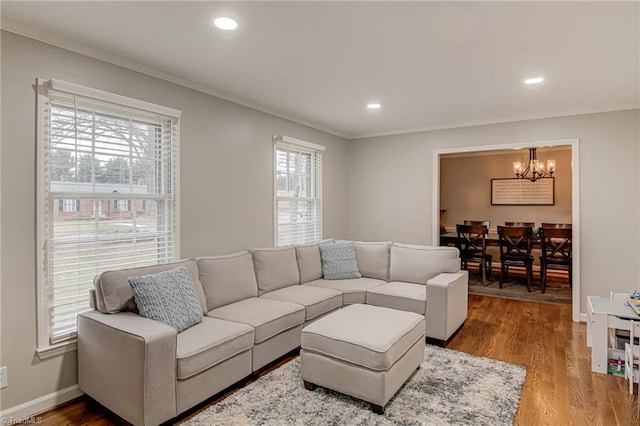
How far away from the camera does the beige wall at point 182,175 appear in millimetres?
2244

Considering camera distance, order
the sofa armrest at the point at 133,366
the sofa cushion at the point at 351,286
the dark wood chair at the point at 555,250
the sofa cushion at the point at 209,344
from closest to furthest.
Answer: the sofa armrest at the point at 133,366, the sofa cushion at the point at 209,344, the sofa cushion at the point at 351,286, the dark wood chair at the point at 555,250

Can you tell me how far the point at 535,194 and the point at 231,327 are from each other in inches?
271

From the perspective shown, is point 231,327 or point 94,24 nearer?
point 94,24

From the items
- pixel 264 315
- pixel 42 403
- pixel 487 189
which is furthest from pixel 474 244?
pixel 42 403

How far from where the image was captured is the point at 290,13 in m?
2.12

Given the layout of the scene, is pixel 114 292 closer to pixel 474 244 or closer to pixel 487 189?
pixel 474 244

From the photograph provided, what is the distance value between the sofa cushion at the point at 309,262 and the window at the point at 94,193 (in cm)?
134

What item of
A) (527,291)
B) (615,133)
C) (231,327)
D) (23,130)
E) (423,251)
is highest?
(615,133)

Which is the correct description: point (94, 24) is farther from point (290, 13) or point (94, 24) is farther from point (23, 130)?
point (290, 13)

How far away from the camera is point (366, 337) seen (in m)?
2.36

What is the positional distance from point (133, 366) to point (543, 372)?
2888mm

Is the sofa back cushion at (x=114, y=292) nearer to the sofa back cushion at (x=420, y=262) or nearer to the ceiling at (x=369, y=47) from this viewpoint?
the ceiling at (x=369, y=47)

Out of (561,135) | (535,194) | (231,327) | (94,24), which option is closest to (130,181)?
(94,24)

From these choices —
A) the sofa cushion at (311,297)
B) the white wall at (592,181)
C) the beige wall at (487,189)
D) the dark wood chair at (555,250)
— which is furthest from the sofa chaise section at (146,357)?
the beige wall at (487,189)
